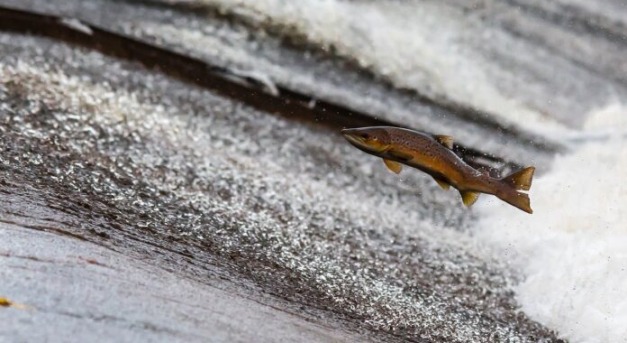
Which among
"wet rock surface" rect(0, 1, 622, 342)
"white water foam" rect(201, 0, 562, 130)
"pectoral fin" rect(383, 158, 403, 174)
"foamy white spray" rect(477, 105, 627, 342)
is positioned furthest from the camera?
"white water foam" rect(201, 0, 562, 130)

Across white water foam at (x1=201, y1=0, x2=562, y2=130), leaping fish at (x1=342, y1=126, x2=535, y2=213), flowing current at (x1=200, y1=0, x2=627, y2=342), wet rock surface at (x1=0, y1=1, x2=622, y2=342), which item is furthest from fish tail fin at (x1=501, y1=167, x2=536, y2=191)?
white water foam at (x1=201, y1=0, x2=562, y2=130)

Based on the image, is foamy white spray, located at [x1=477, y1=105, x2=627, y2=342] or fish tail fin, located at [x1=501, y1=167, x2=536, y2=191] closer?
fish tail fin, located at [x1=501, y1=167, x2=536, y2=191]

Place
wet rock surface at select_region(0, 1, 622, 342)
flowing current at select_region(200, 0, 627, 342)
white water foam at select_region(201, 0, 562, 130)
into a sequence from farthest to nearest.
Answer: white water foam at select_region(201, 0, 562, 130) → flowing current at select_region(200, 0, 627, 342) → wet rock surface at select_region(0, 1, 622, 342)

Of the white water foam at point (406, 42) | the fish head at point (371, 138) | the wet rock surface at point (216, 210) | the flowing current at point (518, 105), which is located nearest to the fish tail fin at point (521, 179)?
the fish head at point (371, 138)

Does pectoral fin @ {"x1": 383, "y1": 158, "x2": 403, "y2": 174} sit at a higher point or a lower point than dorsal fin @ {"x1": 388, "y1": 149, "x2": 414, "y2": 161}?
lower

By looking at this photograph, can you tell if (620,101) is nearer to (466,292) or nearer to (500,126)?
(500,126)

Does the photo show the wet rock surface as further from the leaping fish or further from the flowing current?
the leaping fish

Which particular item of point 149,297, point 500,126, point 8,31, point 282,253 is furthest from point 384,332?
point 8,31

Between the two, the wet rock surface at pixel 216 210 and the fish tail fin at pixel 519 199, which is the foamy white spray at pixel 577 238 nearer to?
the wet rock surface at pixel 216 210

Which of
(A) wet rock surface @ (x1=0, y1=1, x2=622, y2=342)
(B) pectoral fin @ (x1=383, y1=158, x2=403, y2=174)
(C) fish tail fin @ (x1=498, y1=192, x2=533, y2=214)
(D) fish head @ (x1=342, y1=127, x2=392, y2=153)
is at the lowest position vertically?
(A) wet rock surface @ (x1=0, y1=1, x2=622, y2=342)
